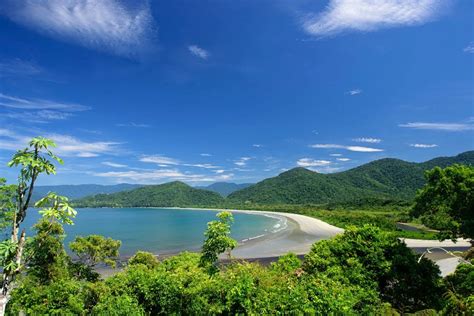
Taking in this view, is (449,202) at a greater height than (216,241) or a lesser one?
greater

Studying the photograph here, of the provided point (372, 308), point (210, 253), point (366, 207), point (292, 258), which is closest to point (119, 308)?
point (210, 253)

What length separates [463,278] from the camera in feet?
48.8

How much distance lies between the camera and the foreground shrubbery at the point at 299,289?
423 inches

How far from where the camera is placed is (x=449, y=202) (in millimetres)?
17938

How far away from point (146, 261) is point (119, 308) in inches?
574

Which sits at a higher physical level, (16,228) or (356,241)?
(16,228)

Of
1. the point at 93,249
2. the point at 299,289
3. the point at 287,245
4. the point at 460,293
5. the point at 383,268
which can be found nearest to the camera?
the point at 299,289

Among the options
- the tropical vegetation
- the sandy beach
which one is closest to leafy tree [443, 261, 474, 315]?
the tropical vegetation

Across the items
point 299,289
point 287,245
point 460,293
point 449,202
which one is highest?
point 449,202

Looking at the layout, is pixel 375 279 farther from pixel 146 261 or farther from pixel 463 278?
pixel 146 261

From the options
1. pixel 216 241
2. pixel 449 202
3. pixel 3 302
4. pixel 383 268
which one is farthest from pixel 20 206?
pixel 449 202

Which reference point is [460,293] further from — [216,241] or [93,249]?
[93,249]

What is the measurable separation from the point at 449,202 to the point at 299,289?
41.7 feet

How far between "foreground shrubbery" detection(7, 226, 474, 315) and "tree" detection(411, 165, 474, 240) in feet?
8.01
